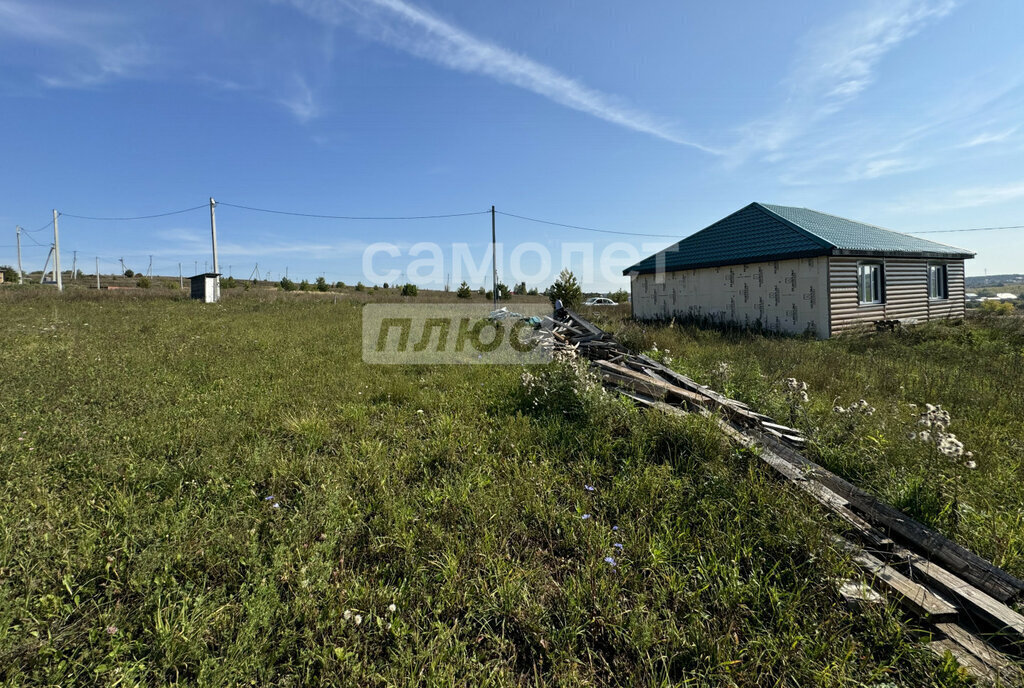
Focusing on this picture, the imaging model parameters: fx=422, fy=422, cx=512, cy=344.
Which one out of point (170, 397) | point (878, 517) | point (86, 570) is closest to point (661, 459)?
point (878, 517)

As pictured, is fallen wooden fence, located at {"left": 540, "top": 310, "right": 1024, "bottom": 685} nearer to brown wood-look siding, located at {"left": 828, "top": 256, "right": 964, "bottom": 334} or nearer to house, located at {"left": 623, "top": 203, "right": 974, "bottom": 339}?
house, located at {"left": 623, "top": 203, "right": 974, "bottom": 339}

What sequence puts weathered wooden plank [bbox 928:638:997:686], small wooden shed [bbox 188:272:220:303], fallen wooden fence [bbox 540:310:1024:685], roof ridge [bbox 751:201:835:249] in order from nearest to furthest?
weathered wooden plank [bbox 928:638:997:686]
fallen wooden fence [bbox 540:310:1024:685]
roof ridge [bbox 751:201:835:249]
small wooden shed [bbox 188:272:220:303]

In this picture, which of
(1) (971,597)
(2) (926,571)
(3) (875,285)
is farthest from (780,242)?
(1) (971,597)

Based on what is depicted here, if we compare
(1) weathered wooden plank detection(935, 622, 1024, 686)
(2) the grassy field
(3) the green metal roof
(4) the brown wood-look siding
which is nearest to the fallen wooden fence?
(1) weathered wooden plank detection(935, 622, 1024, 686)

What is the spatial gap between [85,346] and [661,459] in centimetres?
1084

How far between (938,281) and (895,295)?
3.67m

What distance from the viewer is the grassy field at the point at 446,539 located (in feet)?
6.67

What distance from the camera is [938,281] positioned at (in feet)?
53.4

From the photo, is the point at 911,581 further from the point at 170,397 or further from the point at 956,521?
the point at 170,397

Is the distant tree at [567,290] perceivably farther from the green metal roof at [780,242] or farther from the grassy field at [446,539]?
the grassy field at [446,539]

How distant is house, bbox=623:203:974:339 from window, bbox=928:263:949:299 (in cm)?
4

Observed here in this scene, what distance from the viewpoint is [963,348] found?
387 inches

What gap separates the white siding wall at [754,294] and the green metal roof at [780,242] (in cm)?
41

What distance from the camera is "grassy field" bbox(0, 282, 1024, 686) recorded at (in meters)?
2.03
